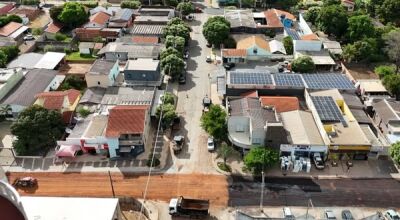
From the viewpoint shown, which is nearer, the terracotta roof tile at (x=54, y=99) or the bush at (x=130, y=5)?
the terracotta roof tile at (x=54, y=99)

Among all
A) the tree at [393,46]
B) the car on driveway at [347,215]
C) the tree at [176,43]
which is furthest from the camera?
the tree at [176,43]

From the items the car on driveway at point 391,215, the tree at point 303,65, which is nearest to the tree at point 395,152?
the car on driveway at point 391,215

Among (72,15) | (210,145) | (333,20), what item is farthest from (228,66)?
(72,15)

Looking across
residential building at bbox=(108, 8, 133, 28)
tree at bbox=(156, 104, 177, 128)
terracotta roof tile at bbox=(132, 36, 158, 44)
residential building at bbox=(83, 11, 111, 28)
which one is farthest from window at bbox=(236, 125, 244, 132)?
residential building at bbox=(83, 11, 111, 28)

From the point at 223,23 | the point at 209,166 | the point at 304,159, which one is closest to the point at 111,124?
the point at 209,166

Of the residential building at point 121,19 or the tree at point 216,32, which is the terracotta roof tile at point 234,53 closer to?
the tree at point 216,32

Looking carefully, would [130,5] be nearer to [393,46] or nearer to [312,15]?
[312,15]

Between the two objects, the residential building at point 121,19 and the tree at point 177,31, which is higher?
the tree at point 177,31
